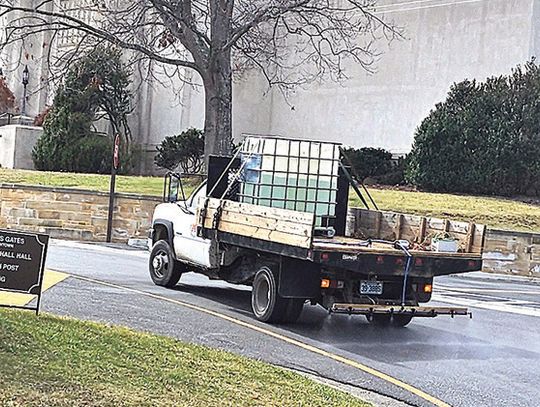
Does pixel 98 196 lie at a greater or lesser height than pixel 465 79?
lesser

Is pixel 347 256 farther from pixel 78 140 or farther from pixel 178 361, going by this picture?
pixel 78 140

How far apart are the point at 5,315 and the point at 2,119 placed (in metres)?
37.6

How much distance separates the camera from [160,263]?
15.2m

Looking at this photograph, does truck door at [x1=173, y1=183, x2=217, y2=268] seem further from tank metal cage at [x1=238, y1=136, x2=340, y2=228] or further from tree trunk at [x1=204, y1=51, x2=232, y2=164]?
tree trunk at [x1=204, y1=51, x2=232, y2=164]

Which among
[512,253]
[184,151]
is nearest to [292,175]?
[512,253]

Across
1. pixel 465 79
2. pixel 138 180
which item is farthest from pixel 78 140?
pixel 465 79

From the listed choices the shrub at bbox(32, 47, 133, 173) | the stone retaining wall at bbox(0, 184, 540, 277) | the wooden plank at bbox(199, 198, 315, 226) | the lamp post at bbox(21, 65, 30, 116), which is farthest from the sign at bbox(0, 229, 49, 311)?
the lamp post at bbox(21, 65, 30, 116)

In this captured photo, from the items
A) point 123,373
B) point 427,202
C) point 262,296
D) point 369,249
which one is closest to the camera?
point 123,373

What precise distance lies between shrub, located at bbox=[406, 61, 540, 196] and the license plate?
55.4 feet

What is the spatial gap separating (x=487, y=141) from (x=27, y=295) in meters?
19.9

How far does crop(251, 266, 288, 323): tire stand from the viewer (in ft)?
39.8

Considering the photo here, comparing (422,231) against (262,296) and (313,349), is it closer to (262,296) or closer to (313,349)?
(262,296)

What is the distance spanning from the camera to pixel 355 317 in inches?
540

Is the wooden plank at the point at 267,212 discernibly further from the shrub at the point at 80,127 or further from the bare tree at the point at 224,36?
the shrub at the point at 80,127
